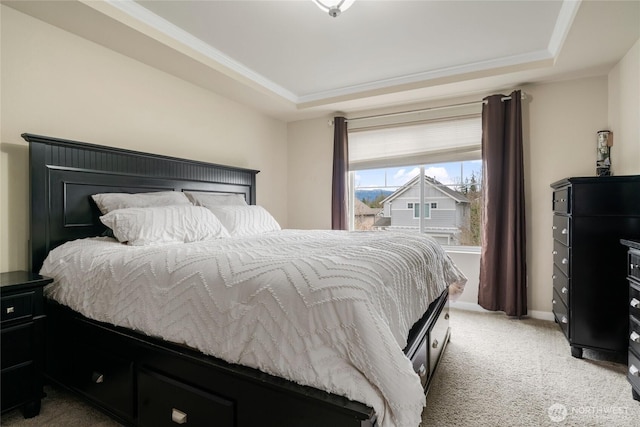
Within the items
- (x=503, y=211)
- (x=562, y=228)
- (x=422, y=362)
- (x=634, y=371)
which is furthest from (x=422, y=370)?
(x=503, y=211)

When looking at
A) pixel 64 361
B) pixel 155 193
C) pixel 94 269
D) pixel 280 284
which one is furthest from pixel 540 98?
pixel 64 361

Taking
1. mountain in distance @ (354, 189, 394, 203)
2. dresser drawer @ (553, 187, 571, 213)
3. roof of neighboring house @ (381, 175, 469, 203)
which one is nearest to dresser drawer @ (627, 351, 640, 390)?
dresser drawer @ (553, 187, 571, 213)

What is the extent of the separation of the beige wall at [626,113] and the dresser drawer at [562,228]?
0.58 metres

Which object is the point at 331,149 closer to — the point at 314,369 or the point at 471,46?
the point at 471,46

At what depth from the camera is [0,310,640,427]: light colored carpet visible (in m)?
1.69

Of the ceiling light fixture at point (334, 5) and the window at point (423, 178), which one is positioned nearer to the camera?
the ceiling light fixture at point (334, 5)

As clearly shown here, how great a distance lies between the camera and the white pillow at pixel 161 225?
79.4 inches

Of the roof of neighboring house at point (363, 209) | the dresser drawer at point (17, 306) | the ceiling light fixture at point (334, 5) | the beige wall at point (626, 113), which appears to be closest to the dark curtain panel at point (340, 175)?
the roof of neighboring house at point (363, 209)

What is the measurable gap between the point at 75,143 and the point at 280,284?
1.97 meters

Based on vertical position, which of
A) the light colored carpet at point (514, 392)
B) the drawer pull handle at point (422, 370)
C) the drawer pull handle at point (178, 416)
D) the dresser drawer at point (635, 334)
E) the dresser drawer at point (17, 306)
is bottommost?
the light colored carpet at point (514, 392)

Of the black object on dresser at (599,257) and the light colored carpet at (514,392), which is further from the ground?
the black object on dresser at (599,257)

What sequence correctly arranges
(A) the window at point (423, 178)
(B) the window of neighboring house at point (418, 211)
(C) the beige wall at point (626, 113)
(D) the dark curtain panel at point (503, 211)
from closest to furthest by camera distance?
(C) the beige wall at point (626, 113)
(D) the dark curtain panel at point (503, 211)
(A) the window at point (423, 178)
(B) the window of neighboring house at point (418, 211)

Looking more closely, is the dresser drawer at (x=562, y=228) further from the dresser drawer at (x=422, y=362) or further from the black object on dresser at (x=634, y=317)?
the dresser drawer at (x=422, y=362)

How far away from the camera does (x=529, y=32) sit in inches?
100
